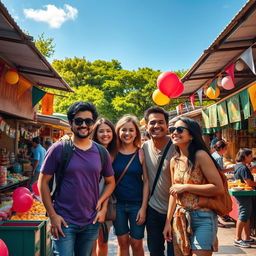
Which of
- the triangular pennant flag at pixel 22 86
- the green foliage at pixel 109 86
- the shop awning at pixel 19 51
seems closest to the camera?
the shop awning at pixel 19 51

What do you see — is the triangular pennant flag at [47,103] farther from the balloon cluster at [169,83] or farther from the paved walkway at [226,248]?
the paved walkway at [226,248]

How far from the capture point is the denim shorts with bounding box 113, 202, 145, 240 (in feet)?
10.6

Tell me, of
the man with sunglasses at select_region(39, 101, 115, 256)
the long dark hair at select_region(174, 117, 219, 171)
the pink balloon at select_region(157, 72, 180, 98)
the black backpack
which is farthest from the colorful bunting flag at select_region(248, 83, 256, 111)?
the black backpack

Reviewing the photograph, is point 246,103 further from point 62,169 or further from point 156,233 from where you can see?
point 62,169

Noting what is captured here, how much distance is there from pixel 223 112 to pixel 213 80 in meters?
1.13

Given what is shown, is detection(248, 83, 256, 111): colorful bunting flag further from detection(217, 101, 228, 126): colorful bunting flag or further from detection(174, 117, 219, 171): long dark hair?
detection(174, 117, 219, 171): long dark hair

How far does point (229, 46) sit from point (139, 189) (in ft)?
11.5

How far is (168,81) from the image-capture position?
18.0 ft

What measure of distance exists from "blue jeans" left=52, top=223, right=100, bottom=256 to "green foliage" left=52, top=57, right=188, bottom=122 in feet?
77.3

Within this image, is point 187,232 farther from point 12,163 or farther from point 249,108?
point 12,163

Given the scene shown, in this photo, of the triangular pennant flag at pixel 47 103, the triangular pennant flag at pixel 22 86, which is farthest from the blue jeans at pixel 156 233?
the triangular pennant flag at pixel 47 103

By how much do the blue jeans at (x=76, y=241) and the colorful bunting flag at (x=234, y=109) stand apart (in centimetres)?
541

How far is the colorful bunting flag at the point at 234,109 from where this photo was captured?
22.4 ft

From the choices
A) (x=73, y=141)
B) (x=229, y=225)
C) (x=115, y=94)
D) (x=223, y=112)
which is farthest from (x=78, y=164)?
(x=115, y=94)
